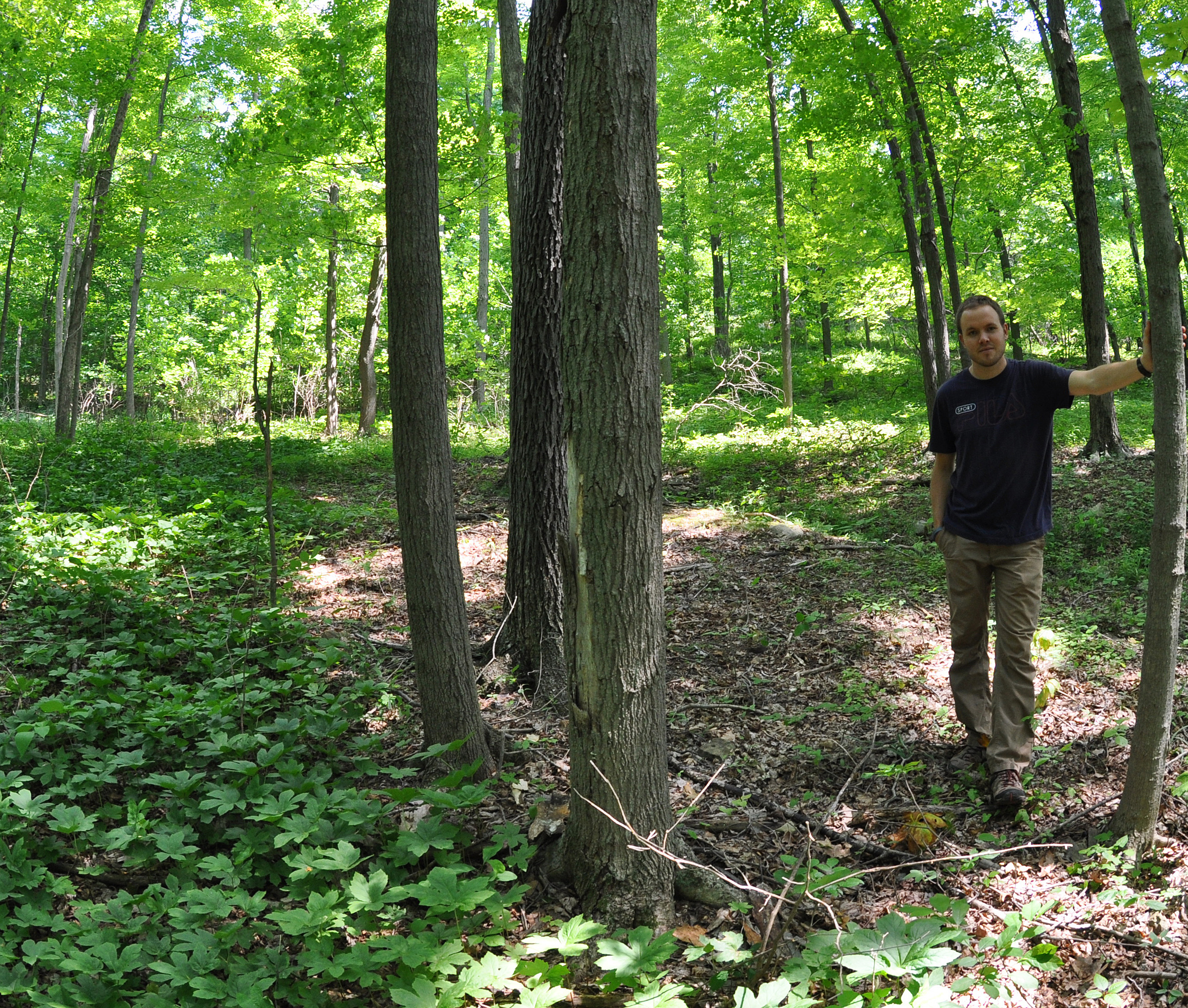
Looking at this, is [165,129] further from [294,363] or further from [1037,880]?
[1037,880]

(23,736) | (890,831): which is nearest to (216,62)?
(23,736)

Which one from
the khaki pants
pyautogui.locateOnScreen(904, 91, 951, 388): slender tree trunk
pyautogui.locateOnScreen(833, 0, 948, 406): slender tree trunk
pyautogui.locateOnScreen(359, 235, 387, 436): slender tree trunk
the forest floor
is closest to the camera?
the forest floor

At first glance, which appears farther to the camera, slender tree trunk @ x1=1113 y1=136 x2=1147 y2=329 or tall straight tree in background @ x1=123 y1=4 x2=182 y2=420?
slender tree trunk @ x1=1113 y1=136 x2=1147 y2=329

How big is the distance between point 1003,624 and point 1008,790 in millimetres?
669

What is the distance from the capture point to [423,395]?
3.28m

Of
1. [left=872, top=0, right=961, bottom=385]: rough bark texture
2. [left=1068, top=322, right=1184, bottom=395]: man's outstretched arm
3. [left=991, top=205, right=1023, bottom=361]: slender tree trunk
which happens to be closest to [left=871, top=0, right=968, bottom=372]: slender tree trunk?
[left=872, top=0, right=961, bottom=385]: rough bark texture

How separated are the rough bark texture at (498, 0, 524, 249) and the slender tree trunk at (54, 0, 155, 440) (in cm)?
673

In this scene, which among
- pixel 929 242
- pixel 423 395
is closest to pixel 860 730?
pixel 423 395

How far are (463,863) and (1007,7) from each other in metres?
10.8

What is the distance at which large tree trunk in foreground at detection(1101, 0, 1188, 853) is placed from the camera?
2.46 metres

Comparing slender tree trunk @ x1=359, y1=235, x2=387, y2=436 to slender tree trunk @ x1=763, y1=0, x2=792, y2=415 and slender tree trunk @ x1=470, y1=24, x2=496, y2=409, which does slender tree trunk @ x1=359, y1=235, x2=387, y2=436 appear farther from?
slender tree trunk @ x1=763, y1=0, x2=792, y2=415

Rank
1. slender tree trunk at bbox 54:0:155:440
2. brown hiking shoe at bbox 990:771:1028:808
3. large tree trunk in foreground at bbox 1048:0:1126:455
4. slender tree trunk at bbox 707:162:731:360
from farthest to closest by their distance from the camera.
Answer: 1. slender tree trunk at bbox 707:162:731:360
2. slender tree trunk at bbox 54:0:155:440
3. large tree trunk in foreground at bbox 1048:0:1126:455
4. brown hiking shoe at bbox 990:771:1028:808

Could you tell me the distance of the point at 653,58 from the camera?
2316 mm

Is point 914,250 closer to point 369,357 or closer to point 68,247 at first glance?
point 369,357
